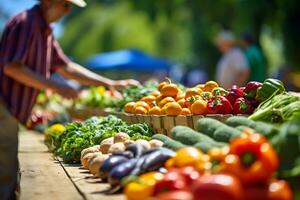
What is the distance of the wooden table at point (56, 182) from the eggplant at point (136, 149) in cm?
24

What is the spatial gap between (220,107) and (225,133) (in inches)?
67.4

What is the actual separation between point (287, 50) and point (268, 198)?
825 inches

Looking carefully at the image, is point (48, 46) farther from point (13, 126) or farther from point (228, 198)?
point (228, 198)

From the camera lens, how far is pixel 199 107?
5.80 m

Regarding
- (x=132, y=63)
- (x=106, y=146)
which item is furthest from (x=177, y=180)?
(x=132, y=63)

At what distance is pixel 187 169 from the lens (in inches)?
131

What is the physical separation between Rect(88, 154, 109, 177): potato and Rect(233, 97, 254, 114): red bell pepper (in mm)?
1303

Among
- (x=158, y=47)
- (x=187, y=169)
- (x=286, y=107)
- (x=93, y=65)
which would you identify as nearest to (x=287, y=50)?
(x=93, y=65)

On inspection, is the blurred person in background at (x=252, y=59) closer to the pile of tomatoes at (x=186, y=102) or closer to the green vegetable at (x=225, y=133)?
the pile of tomatoes at (x=186, y=102)

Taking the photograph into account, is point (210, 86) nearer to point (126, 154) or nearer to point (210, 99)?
point (210, 99)

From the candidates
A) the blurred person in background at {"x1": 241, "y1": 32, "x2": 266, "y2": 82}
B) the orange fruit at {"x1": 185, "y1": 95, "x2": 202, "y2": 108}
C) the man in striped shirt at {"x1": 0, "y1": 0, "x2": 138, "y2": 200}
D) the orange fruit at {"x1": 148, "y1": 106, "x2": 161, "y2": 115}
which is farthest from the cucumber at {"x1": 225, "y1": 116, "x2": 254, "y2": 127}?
the blurred person in background at {"x1": 241, "y1": 32, "x2": 266, "y2": 82}

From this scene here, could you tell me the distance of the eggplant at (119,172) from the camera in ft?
12.9

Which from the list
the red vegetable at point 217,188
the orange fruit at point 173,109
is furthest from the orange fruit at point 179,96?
the red vegetable at point 217,188

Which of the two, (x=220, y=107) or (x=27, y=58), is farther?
(x=27, y=58)
